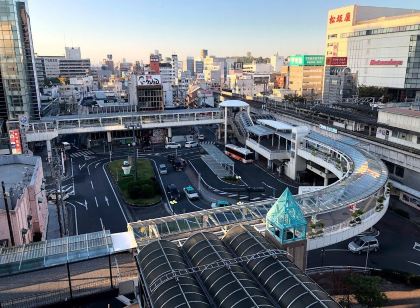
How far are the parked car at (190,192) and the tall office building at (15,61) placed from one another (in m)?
37.6

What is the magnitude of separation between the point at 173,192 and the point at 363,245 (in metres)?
20.7

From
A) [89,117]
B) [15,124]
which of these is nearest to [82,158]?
[89,117]

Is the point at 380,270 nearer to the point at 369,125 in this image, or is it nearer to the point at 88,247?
the point at 88,247

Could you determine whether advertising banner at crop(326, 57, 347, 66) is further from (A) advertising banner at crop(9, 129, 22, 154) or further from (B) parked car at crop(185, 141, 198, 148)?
(A) advertising banner at crop(9, 129, 22, 154)

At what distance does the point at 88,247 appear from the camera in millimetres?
17922

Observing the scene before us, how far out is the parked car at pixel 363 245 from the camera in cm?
2706

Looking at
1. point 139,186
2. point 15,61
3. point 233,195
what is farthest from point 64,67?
point 233,195

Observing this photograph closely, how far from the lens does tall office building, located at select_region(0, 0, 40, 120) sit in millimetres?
56156

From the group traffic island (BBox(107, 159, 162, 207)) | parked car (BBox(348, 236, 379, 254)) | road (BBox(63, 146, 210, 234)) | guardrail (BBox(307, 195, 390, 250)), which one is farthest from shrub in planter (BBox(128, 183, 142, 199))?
parked car (BBox(348, 236, 379, 254))

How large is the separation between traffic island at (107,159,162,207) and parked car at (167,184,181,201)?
120cm

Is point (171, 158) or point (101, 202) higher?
point (171, 158)

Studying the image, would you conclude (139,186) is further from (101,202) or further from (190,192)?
(190,192)

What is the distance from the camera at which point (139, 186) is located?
128 ft

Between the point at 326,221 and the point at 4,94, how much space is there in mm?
58098
